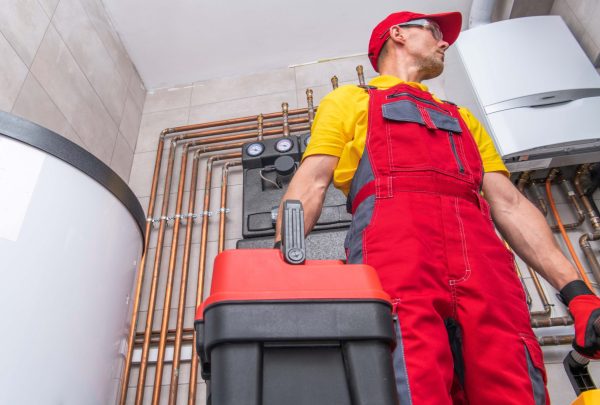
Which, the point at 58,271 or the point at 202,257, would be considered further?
the point at 202,257

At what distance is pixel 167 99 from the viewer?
2.92 meters

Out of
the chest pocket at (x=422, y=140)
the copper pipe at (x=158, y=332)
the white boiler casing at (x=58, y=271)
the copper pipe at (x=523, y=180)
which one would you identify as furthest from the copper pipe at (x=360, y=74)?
the white boiler casing at (x=58, y=271)

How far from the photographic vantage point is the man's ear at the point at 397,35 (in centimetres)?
144

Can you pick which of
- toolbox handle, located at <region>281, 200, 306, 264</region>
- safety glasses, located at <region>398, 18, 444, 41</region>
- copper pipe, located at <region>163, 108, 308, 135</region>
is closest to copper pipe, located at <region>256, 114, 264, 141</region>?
copper pipe, located at <region>163, 108, 308, 135</region>

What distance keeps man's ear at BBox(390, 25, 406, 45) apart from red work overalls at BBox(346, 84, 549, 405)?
479mm

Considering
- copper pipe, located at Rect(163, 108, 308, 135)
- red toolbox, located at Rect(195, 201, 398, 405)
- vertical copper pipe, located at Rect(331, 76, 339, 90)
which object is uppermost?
vertical copper pipe, located at Rect(331, 76, 339, 90)

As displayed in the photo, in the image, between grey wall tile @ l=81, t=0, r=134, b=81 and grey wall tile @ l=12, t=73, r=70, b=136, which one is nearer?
grey wall tile @ l=12, t=73, r=70, b=136

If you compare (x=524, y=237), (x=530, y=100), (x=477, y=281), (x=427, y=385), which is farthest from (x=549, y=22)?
(x=427, y=385)

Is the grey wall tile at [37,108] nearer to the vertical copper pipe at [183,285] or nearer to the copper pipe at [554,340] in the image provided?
the vertical copper pipe at [183,285]

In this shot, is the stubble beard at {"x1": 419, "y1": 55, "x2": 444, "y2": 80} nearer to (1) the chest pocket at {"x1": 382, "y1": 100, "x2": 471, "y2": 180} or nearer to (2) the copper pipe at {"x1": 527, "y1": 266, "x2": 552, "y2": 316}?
(1) the chest pocket at {"x1": 382, "y1": 100, "x2": 471, "y2": 180}

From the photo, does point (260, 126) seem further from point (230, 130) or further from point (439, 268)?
point (439, 268)

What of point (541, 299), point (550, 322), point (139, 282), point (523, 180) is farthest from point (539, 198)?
point (139, 282)

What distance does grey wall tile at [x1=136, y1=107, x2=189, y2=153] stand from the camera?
2.71m

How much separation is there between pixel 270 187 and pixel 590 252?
1442 millimetres
